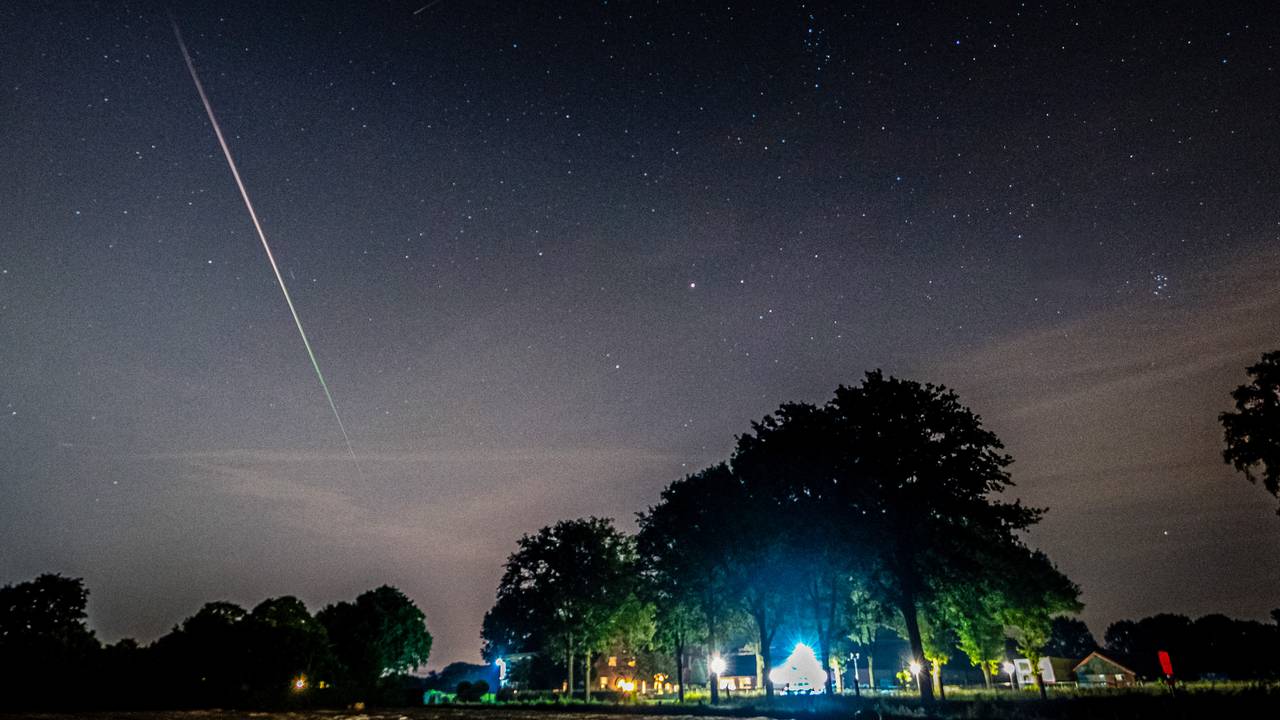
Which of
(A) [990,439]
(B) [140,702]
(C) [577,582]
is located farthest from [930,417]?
(B) [140,702]

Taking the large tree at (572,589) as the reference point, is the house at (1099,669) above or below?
below

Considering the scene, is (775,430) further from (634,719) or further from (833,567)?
(634,719)

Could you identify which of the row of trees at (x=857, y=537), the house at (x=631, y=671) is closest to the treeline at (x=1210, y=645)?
the house at (x=631, y=671)

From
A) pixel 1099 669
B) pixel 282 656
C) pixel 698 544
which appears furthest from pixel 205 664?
pixel 1099 669

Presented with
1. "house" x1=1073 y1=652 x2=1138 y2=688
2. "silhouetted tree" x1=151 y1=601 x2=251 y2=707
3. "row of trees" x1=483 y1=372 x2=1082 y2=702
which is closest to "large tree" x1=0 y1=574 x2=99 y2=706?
"silhouetted tree" x1=151 y1=601 x2=251 y2=707

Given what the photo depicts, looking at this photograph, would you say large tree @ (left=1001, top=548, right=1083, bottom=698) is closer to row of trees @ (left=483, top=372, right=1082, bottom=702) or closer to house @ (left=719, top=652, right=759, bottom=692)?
row of trees @ (left=483, top=372, right=1082, bottom=702)

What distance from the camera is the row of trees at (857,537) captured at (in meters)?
32.4

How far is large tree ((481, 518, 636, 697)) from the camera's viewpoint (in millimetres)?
64500

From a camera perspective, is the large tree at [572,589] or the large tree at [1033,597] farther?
the large tree at [572,589]

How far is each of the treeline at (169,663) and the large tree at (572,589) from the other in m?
16.4

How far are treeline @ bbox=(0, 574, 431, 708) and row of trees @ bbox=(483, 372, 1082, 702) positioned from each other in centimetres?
3946

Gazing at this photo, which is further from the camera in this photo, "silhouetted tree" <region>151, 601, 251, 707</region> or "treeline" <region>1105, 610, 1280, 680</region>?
"treeline" <region>1105, 610, 1280, 680</region>

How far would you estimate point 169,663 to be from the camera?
63188 millimetres

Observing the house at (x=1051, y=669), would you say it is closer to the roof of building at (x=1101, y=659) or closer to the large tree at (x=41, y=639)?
the roof of building at (x=1101, y=659)
